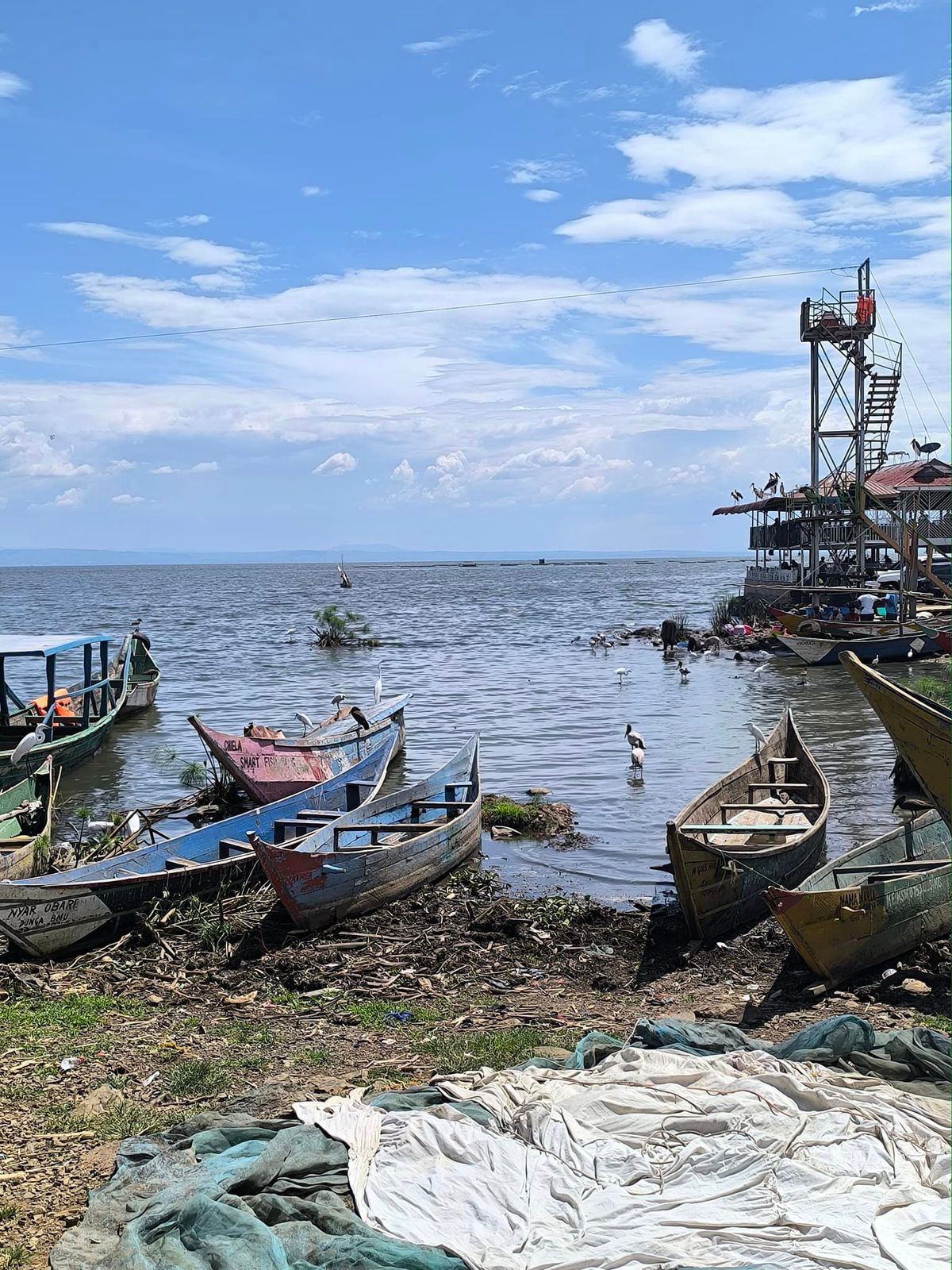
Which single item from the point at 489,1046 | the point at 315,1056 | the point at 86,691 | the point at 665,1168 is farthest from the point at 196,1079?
the point at 86,691

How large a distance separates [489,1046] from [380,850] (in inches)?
144

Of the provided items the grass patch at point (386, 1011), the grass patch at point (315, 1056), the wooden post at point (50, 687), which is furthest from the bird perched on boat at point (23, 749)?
the grass patch at point (315, 1056)

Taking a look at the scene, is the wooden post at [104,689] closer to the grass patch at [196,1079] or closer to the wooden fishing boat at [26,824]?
the wooden fishing boat at [26,824]

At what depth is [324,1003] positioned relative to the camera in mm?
9250

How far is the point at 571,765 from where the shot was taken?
2053 cm

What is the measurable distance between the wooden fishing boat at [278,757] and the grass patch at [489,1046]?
7.62 metres

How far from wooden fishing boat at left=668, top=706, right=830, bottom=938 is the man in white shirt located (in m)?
22.5

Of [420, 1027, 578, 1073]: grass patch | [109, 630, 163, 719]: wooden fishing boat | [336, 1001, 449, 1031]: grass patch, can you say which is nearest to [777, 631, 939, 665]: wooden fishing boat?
[109, 630, 163, 719]: wooden fishing boat

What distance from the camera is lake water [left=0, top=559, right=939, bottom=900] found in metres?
16.2

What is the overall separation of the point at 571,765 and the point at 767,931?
9723mm

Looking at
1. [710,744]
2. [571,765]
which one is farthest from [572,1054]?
[710,744]

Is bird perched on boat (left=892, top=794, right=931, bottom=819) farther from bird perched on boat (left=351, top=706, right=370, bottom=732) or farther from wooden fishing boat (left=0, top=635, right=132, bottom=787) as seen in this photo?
wooden fishing boat (left=0, top=635, right=132, bottom=787)

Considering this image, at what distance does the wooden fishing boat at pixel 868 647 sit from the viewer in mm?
34438

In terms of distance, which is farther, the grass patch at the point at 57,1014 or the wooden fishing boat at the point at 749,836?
the wooden fishing boat at the point at 749,836
